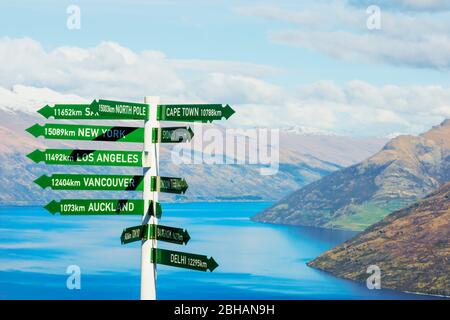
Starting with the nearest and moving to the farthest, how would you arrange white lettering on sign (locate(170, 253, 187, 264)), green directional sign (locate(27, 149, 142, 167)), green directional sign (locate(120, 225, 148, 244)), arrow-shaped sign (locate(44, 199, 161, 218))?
white lettering on sign (locate(170, 253, 187, 264))
green directional sign (locate(120, 225, 148, 244))
green directional sign (locate(27, 149, 142, 167))
arrow-shaped sign (locate(44, 199, 161, 218))

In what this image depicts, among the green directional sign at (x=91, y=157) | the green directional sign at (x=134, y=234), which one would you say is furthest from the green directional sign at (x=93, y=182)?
the green directional sign at (x=134, y=234)

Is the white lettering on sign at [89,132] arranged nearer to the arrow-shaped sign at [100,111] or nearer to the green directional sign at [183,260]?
the arrow-shaped sign at [100,111]

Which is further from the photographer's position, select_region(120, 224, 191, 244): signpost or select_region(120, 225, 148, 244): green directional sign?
select_region(120, 225, 148, 244): green directional sign

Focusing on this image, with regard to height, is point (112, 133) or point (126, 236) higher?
point (112, 133)

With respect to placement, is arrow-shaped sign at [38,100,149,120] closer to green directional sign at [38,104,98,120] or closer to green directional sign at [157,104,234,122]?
green directional sign at [38,104,98,120]

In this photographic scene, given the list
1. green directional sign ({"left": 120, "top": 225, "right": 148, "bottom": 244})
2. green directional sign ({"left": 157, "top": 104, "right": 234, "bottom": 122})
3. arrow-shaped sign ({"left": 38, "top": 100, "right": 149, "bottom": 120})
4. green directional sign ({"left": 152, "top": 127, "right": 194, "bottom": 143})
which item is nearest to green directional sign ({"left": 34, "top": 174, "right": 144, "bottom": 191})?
green directional sign ({"left": 120, "top": 225, "right": 148, "bottom": 244})

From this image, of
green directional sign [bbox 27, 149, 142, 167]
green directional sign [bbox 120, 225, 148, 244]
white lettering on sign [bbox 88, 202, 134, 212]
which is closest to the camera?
green directional sign [bbox 120, 225, 148, 244]
